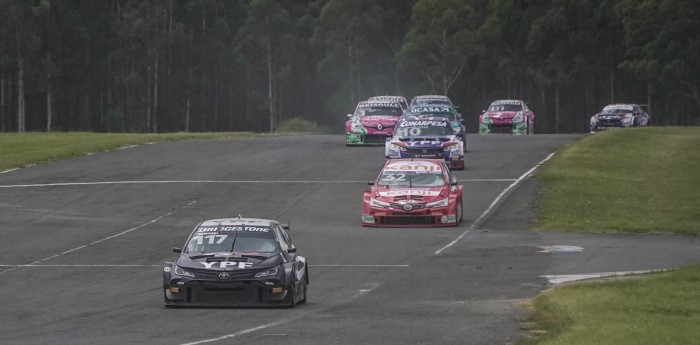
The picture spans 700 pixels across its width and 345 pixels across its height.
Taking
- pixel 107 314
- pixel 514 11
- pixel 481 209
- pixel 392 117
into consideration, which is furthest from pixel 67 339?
pixel 514 11

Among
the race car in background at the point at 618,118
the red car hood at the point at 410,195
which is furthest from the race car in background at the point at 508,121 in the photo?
the red car hood at the point at 410,195

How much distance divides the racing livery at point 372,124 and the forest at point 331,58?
1941 inches

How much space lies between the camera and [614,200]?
3769cm

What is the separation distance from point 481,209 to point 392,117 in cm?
1867

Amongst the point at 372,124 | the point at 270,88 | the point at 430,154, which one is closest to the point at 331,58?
the point at 270,88

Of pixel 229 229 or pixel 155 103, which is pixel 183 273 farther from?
pixel 155 103

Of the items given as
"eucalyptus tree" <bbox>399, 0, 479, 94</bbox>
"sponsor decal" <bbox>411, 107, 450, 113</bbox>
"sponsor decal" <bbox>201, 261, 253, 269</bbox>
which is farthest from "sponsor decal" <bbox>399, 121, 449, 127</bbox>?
"eucalyptus tree" <bbox>399, 0, 479, 94</bbox>

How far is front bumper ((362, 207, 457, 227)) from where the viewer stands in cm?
3262

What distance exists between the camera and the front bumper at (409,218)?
3262 centimetres

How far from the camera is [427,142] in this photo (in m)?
43.5

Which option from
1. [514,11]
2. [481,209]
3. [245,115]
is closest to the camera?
[481,209]

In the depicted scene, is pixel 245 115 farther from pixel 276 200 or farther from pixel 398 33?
pixel 276 200

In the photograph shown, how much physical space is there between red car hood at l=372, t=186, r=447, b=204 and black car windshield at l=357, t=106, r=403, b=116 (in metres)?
21.4

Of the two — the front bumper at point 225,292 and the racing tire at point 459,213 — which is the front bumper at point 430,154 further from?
the front bumper at point 225,292
